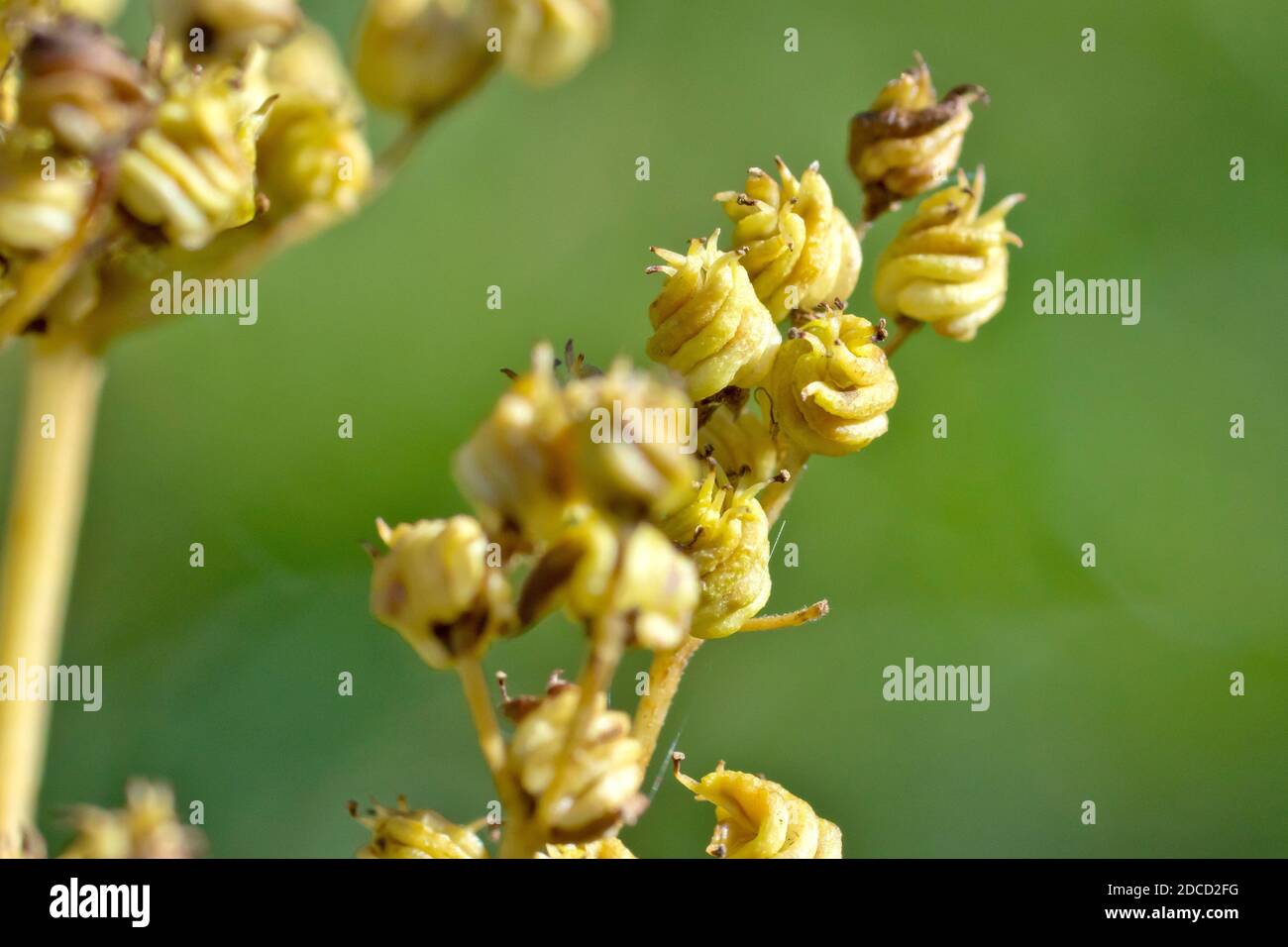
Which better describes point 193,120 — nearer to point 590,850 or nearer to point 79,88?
point 79,88

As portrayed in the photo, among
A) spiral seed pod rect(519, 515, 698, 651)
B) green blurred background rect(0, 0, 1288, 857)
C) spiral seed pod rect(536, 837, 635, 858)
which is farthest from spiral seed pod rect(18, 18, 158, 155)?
green blurred background rect(0, 0, 1288, 857)

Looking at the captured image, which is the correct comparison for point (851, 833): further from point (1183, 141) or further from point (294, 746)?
point (1183, 141)

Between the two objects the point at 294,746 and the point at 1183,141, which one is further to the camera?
the point at 1183,141

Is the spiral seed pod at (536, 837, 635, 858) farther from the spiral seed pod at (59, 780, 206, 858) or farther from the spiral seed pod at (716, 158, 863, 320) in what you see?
the spiral seed pod at (716, 158, 863, 320)

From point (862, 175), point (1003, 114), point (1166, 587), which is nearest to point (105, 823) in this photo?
point (862, 175)

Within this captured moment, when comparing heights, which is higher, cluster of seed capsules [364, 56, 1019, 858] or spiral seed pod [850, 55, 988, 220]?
spiral seed pod [850, 55, 988, 220]

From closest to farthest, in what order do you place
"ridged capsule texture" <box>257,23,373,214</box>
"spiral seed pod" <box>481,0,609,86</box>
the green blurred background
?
"ridged capsule texture" <box>257,23,373,214</box>, "spiral seed pod" <box>481,0,609,86</box>, the green blurred background
